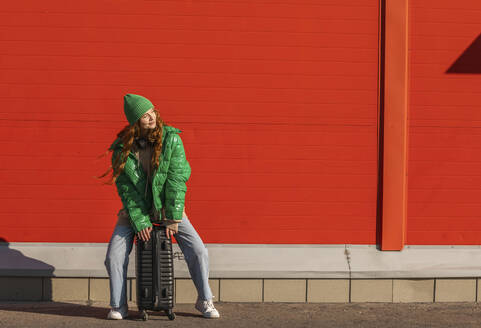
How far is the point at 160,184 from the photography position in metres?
6.04

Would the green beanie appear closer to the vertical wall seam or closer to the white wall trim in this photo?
the white wall trim

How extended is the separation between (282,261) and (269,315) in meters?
0.74

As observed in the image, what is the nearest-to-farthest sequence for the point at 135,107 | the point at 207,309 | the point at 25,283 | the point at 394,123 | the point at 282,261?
1. the point at 135,107
2. the point at 207,309
3. the point at 25,283
4. the point at 282,261
5. the point at 394,123

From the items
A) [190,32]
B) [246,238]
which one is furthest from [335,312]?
[190,32]

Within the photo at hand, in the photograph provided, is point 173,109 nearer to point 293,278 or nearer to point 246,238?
point 246,238

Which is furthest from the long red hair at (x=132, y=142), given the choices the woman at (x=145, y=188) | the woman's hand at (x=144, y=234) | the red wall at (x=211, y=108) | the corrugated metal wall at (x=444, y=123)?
the corrugated metal wall at (x=444, y=123)

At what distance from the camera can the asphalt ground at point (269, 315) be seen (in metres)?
6.13

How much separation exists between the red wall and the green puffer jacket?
1.14 m

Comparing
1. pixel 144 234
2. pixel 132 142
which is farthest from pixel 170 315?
pixel 132 142

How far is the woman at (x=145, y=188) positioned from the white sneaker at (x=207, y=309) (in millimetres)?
137

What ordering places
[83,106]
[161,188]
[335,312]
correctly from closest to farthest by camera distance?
[161,188], [335,312], [83,106]

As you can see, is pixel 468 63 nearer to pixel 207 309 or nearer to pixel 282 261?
pixel 282 261

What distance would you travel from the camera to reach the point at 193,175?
721 cm

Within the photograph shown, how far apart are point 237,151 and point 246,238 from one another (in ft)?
2.55
